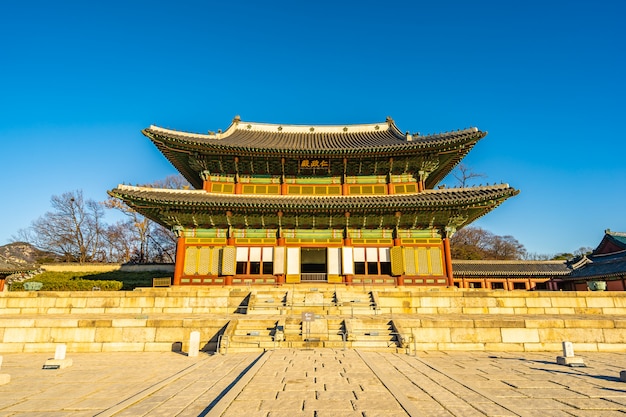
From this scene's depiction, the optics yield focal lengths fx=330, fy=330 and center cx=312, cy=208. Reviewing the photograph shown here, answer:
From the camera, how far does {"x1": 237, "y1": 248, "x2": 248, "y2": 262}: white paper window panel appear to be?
2166 centimetres

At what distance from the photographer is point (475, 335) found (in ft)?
42.4

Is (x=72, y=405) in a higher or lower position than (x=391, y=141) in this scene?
lower

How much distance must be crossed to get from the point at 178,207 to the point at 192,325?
949 centimetres

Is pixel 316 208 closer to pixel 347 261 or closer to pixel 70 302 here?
pixel 347 261

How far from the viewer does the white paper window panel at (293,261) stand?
21625mm

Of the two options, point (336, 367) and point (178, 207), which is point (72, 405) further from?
point (178, 207)

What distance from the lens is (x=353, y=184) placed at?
23812 mm

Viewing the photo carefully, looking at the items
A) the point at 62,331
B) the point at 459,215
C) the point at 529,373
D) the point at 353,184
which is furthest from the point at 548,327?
the point at 62,331

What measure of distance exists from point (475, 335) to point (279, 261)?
40.2ft

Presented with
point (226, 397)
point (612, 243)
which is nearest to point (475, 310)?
point (226, 397)

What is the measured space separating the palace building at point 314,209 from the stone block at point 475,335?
26.3 ft

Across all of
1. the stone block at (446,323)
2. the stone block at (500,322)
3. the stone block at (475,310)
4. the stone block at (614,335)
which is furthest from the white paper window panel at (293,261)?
the stone block at (614,335)

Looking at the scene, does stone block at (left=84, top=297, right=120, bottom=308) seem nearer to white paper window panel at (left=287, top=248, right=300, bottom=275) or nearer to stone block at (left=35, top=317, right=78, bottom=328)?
stone block at (left=35, top=317, right=78, bottom=328)

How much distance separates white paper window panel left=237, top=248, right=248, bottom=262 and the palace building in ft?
0.22
